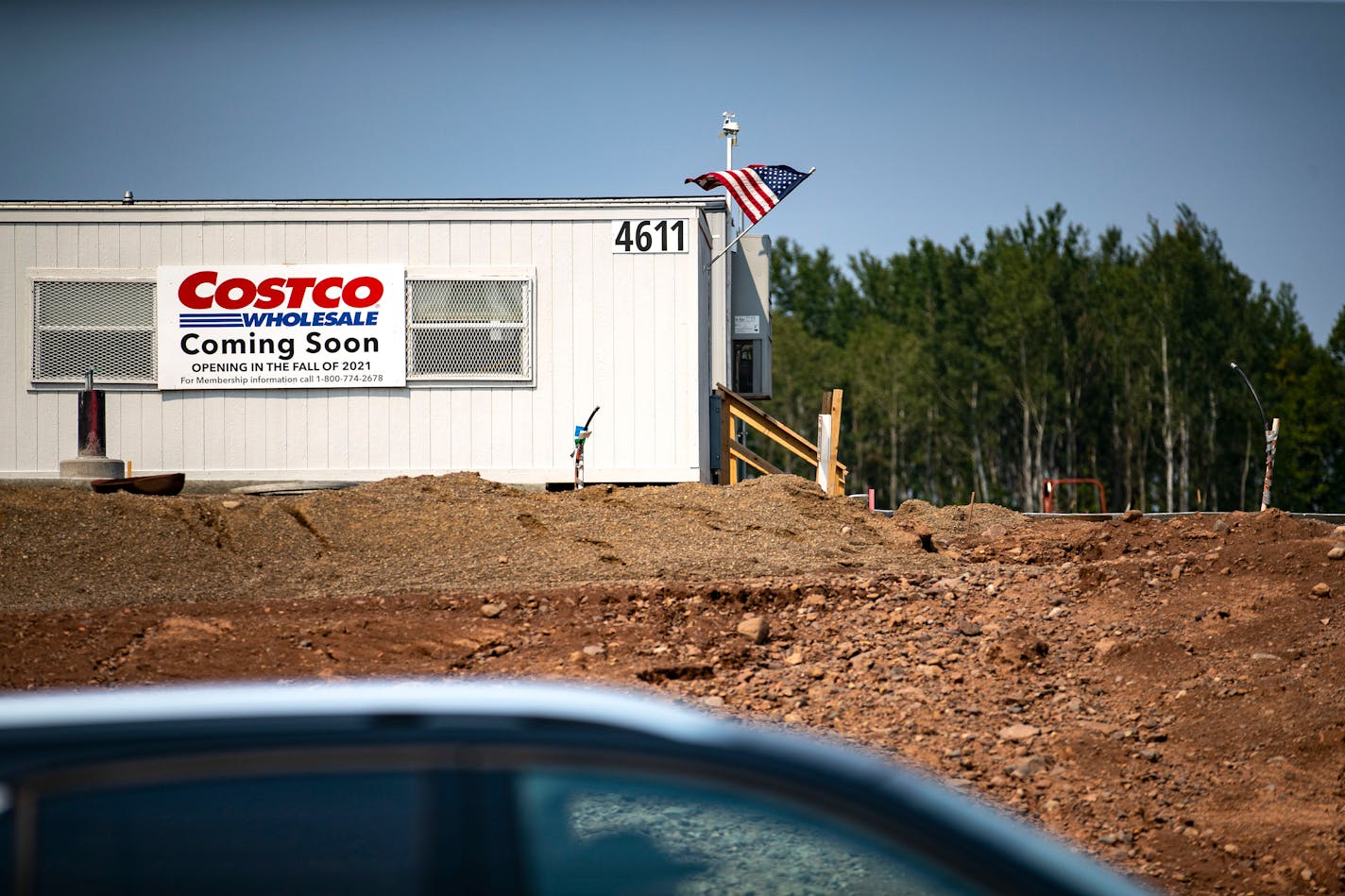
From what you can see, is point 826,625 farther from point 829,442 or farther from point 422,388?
point 422,388

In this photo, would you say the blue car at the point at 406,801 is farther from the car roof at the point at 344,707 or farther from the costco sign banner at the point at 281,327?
the costco sign banner at the point at 281,327

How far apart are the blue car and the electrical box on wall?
19.2 m

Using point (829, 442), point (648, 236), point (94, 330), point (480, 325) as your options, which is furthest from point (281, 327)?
point (829, 442)

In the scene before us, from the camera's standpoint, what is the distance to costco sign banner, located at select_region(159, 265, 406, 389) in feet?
→ 58.1

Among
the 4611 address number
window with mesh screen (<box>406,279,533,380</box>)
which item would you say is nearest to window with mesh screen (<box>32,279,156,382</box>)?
window with mesh screen (<box>406,279,533,380</box>)

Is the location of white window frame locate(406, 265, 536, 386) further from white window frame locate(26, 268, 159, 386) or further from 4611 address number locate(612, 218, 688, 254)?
white window frame locate(26, 268, 159, 386)

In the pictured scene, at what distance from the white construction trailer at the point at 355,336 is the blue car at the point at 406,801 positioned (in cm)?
1584

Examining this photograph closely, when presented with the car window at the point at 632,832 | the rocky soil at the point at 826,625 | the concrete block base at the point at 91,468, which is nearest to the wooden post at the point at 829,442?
the rocky soil at the point at 826,625

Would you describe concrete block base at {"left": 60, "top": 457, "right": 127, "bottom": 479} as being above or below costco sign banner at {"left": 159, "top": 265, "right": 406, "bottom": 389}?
below

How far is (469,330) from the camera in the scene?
58.7ft

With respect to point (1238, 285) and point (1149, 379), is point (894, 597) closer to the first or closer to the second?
point (1149, 379)

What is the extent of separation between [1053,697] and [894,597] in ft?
7.71

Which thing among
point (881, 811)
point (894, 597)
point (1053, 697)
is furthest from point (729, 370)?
point (881, 811)

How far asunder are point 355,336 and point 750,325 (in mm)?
6484
